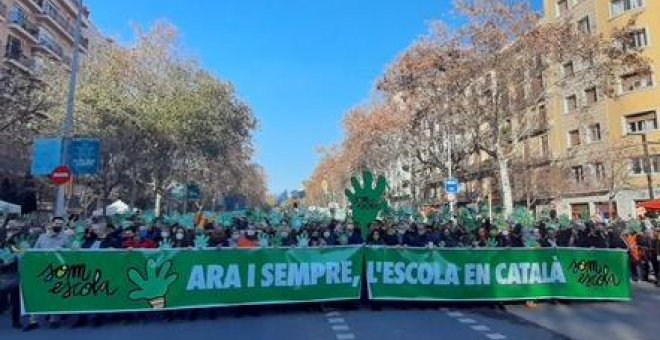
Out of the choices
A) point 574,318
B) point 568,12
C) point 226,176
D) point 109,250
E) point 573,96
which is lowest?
point 574,318

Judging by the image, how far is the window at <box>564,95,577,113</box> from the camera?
44.8 m

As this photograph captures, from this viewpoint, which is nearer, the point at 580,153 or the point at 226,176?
the point at 580,153

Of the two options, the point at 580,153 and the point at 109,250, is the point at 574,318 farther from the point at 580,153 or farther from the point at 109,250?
the point at 580,153

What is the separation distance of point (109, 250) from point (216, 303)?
192 cm

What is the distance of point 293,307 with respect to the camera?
37.1 feet

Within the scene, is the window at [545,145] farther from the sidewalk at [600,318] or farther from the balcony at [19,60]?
the balcony at [19,60]

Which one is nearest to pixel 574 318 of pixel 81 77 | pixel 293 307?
pixel 293 307

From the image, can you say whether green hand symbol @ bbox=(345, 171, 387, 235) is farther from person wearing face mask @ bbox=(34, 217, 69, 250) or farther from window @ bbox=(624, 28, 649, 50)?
window @ bbox=(624, 28, 649, 50)

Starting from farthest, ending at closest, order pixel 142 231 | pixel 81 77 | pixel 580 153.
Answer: pixel 580 153
pixel 81 77
pixel 142 231

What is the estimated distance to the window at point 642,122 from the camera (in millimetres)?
38375

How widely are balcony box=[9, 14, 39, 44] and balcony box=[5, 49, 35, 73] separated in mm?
1906

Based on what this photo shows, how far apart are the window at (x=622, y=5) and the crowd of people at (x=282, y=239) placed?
26681mm

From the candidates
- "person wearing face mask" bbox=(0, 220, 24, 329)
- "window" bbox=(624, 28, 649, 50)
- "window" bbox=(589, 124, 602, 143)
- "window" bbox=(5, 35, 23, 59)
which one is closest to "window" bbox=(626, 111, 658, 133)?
"window" bbox=(589, 124, 602, 143)

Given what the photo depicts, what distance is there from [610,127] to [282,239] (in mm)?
34177
